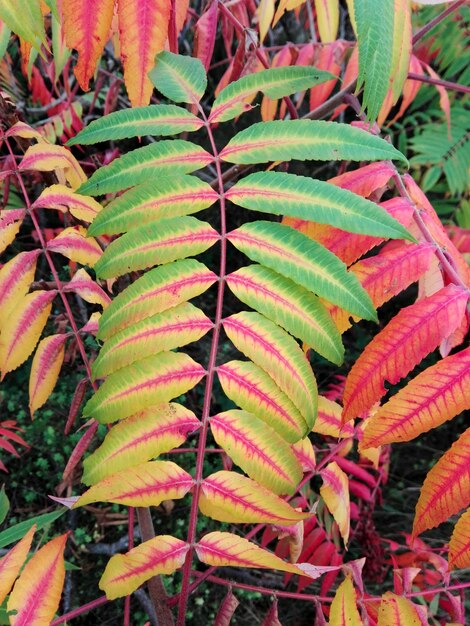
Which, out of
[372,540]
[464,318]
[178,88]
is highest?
[178,88]

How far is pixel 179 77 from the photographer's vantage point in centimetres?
82

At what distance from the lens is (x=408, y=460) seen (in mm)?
2195

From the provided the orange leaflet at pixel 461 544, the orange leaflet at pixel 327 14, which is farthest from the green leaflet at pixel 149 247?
the orange leaflet at pixel 327 14

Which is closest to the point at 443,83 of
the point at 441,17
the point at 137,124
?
the point at 441,17

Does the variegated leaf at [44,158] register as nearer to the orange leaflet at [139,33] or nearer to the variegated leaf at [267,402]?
the orange leaflet at [139,33]

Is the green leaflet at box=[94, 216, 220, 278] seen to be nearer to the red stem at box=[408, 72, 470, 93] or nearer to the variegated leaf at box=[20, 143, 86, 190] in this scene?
the variegated leaf at box=[20, 143, 86, 190]

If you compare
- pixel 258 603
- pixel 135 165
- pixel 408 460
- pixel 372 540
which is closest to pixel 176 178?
pixel 135 165

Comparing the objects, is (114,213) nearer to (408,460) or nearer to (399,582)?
(399,582)

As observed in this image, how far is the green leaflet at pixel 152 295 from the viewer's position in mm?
650

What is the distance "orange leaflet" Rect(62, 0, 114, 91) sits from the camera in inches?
24.5

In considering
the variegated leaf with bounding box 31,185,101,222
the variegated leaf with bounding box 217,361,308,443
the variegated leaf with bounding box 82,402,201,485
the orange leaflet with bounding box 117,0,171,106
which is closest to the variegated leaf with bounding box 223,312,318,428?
the variegated leaf with bounding box 217,361,308,443

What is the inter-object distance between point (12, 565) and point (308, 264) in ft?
1.73

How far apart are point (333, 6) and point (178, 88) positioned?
482 mm

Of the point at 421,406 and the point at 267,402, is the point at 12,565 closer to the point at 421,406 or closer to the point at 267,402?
the point at 267,402
